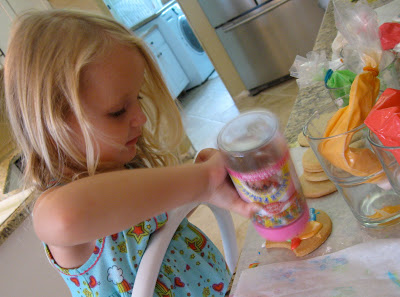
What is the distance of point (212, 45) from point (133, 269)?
2657 mm

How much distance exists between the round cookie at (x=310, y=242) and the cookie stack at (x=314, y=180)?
0.06 m

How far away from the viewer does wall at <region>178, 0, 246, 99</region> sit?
117 inches

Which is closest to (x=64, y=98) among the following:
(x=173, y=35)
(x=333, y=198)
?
(x=333, y=198)

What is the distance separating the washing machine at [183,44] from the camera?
4098 millimetres

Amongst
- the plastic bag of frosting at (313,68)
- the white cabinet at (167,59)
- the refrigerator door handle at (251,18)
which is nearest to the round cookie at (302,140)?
the plastic bag of frosting at (313,68)

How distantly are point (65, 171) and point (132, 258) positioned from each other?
0.78 feet

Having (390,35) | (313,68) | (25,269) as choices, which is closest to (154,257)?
(313,68)

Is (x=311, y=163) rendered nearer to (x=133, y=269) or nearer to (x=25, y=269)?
(x=133, y=269)

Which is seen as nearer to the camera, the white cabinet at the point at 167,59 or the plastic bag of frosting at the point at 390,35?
the plastic bag of frosting at the point at 390,35

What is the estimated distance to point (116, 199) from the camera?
441mm

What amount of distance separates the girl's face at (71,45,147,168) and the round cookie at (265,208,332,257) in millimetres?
327

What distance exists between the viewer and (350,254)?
440 millimetres

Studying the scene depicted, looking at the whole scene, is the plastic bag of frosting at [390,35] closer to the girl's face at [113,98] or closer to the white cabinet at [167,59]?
the girl's face at [113,98]

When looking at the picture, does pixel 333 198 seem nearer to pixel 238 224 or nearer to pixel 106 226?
pixel 106 226
